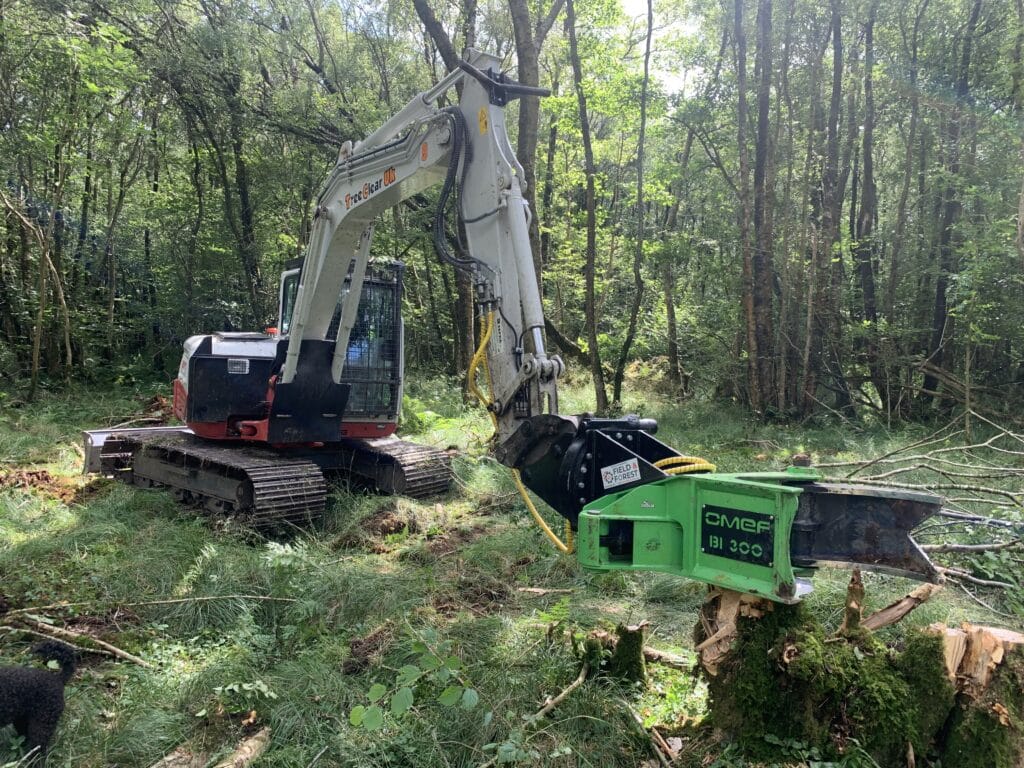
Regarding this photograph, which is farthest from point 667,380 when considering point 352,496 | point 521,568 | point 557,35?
point 521,568

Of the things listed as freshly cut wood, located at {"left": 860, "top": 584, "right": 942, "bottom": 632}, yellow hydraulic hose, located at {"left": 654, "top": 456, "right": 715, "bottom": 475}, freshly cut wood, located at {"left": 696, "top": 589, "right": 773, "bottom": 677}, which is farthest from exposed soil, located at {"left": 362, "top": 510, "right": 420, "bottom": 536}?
freshly cut wood, located at {"left": 860, "top": 584, "right": 942, "bottom": 632}

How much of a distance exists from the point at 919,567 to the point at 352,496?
17.7 ft

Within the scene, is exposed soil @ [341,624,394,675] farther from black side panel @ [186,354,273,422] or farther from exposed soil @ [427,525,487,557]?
black side panel @ [186,354,273,422]

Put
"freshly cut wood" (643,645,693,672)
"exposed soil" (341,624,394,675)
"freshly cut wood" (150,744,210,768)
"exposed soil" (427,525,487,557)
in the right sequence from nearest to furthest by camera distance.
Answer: "freshly cut wood" (150,744,210,768) → "freshly cut wood" (643,645,693,672) → "exposed soil" (341,624,394,675) → "exposed soil" (427,525,487,557)

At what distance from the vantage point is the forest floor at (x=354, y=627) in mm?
2705

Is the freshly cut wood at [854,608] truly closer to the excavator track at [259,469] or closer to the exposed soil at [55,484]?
the excavator track at [259,469]

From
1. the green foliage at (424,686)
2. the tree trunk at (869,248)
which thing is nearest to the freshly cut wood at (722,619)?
the green foliage at (424,686)

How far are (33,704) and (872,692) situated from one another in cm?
319

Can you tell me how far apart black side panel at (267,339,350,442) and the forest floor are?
28.4 inches

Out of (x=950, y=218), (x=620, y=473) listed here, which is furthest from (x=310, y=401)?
(x=950, y=218)

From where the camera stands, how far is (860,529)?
2.31 m

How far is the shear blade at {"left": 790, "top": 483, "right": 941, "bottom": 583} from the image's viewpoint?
2244mm

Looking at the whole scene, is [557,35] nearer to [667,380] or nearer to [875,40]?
[875,40]

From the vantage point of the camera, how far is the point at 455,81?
14.9 feet
